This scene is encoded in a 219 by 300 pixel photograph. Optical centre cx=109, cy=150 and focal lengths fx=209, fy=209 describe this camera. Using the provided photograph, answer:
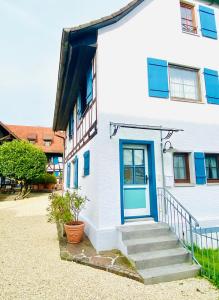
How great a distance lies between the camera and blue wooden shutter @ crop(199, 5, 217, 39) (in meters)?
7.52

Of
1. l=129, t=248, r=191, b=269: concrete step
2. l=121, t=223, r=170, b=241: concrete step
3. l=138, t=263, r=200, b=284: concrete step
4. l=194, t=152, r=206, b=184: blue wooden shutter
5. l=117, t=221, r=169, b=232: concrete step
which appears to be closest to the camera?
l=138, t=263, r=200, b=284: concrete step

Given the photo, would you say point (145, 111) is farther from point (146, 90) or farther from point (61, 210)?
point (61, 210)

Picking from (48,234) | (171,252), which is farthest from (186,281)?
(48,234)

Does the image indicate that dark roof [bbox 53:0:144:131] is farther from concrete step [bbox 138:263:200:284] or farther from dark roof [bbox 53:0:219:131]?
concrete step [bbox 138:263:200:284]

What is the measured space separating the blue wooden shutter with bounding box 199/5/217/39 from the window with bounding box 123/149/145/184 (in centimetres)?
519

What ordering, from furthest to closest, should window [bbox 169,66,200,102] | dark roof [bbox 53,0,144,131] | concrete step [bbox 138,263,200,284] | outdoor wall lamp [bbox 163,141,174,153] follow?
window [bbox 169,66,200,102] → outdoor wall lamp [bbox 163,141,174,153] → dark roof [bbox 53,0,144,131] → concrete step [bbox 138,263,200,284]

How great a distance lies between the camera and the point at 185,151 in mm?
6320

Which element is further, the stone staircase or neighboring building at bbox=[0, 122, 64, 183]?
neighboring building at bbox=[0, 122, 64, 183]

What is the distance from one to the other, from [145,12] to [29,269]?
7753 mm

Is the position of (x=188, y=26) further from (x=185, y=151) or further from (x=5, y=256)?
(x=5, y=256)

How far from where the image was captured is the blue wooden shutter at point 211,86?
7.01m

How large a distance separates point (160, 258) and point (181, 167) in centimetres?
293

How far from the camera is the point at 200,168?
20.7 feet

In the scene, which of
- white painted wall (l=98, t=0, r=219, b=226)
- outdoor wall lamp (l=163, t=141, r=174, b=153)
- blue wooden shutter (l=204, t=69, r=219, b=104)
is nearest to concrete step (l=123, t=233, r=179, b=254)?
A: white painted wall (l=98, t=0, r=219, b=226)
